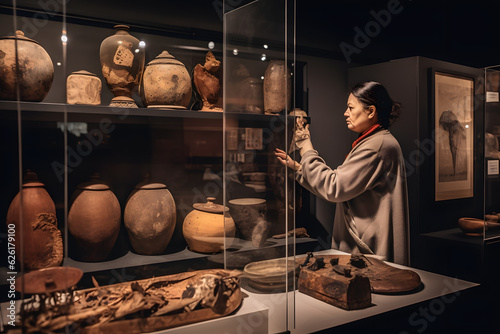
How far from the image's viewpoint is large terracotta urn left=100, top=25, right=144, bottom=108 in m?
1.72

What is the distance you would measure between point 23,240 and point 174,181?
38.1 inches

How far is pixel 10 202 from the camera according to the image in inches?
49.3

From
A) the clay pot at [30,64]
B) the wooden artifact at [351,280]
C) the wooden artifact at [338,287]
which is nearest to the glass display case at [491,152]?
the wooden artifact at [351,280]

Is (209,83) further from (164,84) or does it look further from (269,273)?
(269,273)

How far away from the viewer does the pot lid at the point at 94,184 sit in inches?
66.1

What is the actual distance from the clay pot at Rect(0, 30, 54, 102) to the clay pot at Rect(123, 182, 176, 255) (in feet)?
1.76

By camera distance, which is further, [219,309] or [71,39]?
[71,39]

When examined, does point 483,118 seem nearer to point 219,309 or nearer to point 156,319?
point 219,309

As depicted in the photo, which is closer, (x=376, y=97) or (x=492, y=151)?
(x=376, y=97)

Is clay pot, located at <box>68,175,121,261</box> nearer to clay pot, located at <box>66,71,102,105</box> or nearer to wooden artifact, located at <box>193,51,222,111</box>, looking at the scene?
clay pot, located at <box>66,71,102,105</box>

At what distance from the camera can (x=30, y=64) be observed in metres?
1.43

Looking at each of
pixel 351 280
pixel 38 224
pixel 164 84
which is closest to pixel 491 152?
pixel 351 280

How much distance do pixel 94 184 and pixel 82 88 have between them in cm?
37

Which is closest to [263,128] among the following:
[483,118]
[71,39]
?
[71,39]
